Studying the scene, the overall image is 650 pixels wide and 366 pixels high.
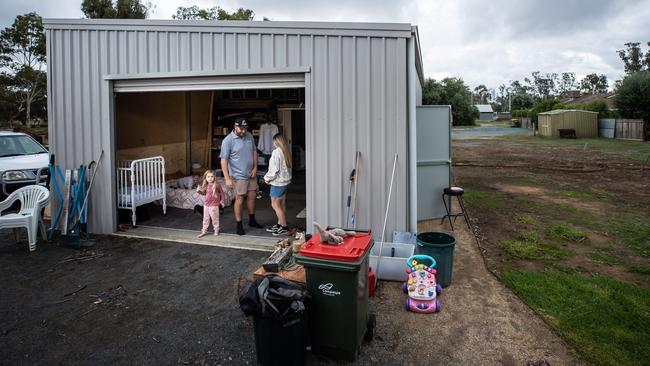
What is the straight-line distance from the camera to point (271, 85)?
591 cm

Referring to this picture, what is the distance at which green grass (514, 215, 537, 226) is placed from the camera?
24.4ft

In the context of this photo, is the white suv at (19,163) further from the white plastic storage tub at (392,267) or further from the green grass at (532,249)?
the green grass at (532,249)

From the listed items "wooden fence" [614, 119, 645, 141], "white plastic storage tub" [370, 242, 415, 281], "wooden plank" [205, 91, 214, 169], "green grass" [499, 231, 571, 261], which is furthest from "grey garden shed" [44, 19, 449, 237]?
"wooden fence" [614, 119, 645, 141]

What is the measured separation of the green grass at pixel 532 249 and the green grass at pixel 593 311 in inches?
22.0

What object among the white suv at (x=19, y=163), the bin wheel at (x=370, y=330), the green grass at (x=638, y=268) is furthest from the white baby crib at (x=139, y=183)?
the green grass at (x=638, y=268)

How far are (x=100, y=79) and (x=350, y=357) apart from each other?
18.0 feet

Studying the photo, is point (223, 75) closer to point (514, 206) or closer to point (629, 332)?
point (629, 332)

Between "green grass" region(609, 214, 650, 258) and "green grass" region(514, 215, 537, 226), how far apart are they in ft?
3.78

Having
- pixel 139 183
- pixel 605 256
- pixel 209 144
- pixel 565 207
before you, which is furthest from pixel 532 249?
pixel 209 144

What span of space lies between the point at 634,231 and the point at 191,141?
9087mm

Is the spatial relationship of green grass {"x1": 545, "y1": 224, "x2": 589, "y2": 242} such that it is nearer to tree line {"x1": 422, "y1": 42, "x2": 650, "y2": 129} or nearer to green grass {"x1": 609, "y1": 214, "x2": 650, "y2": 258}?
green grass {"x1": 609, "y1": 214, "x2": 650, "y2": 258}

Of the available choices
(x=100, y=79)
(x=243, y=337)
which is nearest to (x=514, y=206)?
(x=243, y=337)

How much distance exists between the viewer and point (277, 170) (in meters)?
6.22

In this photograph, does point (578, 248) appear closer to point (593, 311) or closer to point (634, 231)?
point (634, 231)
